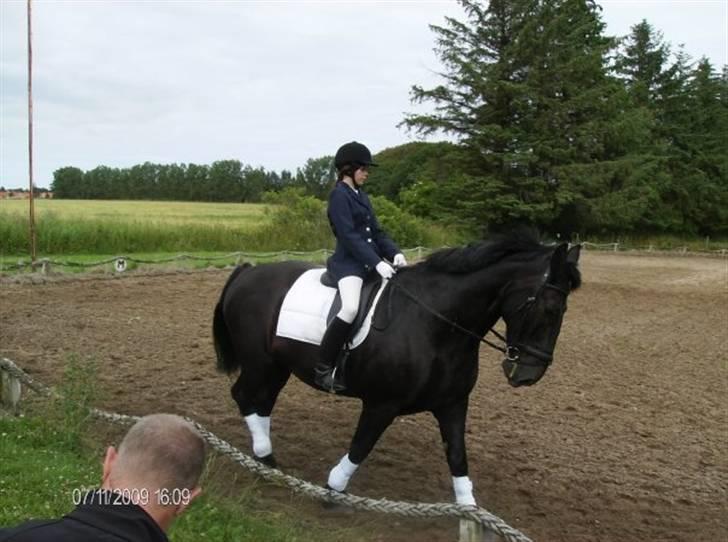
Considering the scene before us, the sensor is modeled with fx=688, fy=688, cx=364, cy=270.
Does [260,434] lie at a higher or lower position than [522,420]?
higher

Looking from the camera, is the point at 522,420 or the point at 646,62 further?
the point at 646,62

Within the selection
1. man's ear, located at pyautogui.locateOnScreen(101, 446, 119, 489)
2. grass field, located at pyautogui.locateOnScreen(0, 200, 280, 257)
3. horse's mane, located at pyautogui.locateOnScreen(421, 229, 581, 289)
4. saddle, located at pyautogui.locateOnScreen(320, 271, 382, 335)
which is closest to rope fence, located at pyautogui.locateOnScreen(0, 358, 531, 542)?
saddle, located at pyautogui.locateOnScreen(320, 271, 382, 335)

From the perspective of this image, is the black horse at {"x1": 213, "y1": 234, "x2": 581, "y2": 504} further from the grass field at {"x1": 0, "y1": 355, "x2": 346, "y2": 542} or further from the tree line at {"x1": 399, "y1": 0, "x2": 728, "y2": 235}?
the tree line at {"x1": 399, "y1": 0, "x2": 728, "y2": 235}

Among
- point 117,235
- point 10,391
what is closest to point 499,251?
point 10,391

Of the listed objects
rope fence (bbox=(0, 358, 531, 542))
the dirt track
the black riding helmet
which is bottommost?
the dirt track

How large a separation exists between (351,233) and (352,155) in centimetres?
54

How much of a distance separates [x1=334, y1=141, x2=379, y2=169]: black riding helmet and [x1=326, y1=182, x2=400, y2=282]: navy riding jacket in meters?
0.15

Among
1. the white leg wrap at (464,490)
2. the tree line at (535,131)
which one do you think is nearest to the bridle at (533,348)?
the white leg wrap at (464,490)

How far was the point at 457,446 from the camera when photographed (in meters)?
4.33

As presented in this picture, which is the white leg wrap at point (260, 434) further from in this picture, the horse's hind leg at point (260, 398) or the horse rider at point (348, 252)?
the horse rider at point (348, 252)

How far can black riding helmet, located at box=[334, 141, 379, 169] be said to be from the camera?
4.64 m

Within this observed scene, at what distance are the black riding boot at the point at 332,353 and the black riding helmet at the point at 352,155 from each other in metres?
1.06

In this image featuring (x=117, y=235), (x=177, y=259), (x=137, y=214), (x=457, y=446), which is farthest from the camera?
(x=137, y=214)

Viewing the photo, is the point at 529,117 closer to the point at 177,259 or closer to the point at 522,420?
the point at 177,259
